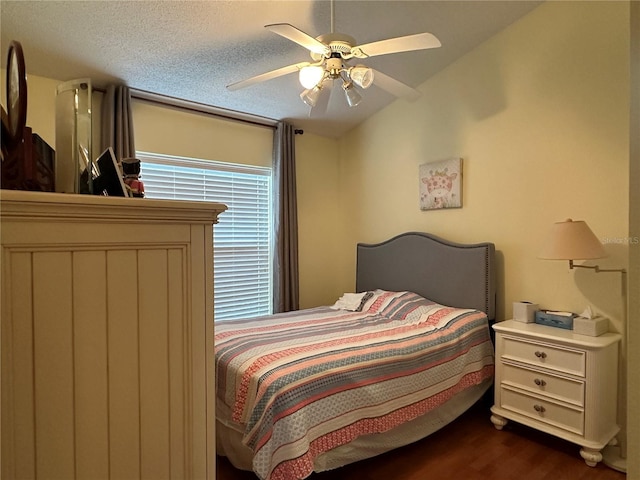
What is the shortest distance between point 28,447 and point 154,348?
0.90 ft

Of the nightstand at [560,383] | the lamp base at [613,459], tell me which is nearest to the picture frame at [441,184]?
the nightstand at [560,383]

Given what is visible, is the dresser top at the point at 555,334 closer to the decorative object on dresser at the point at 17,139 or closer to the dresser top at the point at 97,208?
the dresser top at the point at 97,208

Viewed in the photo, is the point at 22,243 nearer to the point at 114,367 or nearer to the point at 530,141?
the point at 114,367

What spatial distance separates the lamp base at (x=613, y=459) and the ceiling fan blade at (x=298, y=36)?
2.81 meters

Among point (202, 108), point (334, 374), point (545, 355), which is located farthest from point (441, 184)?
point (202, 108)

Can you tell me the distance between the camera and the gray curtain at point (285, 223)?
380cm

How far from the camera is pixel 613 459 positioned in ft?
7.32

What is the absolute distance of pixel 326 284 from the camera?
437 cm

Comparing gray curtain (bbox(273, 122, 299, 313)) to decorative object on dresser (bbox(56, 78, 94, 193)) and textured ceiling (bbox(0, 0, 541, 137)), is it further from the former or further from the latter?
decorative object on dresser (bbox(56, 78, 94, 193))

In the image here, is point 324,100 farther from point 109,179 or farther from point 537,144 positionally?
point 109,179

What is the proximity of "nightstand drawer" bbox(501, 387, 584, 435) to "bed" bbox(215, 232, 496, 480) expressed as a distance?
0.75 feet

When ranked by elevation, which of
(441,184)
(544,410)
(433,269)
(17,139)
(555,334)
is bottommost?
(544,410)

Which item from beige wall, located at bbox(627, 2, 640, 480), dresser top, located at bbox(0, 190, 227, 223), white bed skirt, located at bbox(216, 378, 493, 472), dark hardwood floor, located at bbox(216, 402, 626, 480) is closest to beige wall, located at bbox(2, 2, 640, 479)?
dark hardwood floor, located at bbox(216, 402, 626, 480)

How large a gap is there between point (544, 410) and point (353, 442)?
1293 mm
